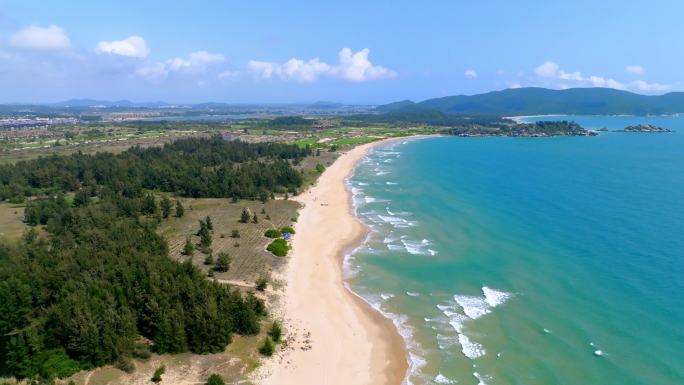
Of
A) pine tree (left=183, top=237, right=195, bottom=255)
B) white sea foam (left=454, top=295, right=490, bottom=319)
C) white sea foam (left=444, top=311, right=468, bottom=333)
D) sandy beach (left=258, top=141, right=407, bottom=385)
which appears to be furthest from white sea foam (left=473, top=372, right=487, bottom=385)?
pine tree (left=183, top=237, right=195, bottom=255)

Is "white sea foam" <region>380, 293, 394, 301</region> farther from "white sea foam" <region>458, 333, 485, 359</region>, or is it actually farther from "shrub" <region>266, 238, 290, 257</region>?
"shrub" <region>266, 238, 290, 257</region>

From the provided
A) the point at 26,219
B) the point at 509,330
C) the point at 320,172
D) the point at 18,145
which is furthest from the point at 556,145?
the point at 18,145

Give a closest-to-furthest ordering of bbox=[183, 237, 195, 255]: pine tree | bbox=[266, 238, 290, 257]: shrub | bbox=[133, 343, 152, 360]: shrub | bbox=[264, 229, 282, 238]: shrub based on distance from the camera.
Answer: bbox=[133, 343, 152, 360]: shrub
bbox=[183, 237, 195, 255]: pine tree
bbox=[266, 238, 290, 257]: shrub
bbox=[264, 229, 282, 238]: shrub

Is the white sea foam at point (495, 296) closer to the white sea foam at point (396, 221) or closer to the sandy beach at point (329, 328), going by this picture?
the sandy beach at point (329, 328)

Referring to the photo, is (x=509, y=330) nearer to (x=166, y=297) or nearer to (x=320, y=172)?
(x=166, y=297)

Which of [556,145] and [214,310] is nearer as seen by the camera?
[214,310]

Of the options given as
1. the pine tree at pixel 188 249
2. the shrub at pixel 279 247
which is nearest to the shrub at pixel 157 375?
the pine tree at pixel 188 249

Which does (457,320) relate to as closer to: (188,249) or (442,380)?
(442,380)
